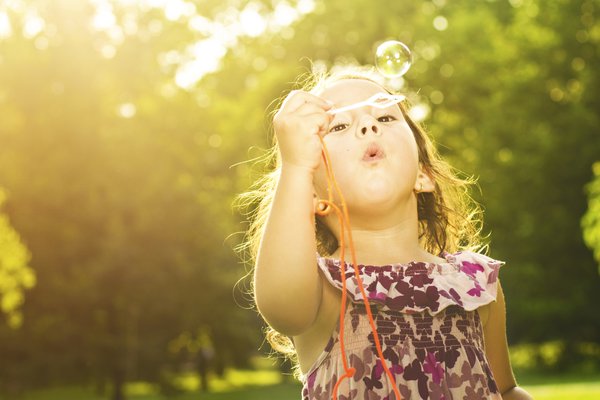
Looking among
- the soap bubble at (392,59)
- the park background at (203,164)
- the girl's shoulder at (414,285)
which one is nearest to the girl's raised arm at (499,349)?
the girl's shoulder at (414,285)

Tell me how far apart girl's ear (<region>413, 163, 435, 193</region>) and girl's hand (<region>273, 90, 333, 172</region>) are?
31.6 inches

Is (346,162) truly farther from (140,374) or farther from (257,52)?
(257,52)

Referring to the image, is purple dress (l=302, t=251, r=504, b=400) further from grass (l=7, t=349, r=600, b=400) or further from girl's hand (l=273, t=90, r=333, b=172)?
grass (l=7, t=349, r=600, b=400)

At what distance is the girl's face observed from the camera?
2.56 meters

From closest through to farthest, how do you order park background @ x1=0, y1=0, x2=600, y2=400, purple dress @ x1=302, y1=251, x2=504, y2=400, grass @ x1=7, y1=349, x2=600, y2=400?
purple dress @ x1=302, y1=251, x2=504, y2=400, park background @ x1=0, y1=0, x2=600, y2=400, grass @ x1=7, y1=349, x2=600, y2=400

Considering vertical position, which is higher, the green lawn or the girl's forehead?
the girl's forehead

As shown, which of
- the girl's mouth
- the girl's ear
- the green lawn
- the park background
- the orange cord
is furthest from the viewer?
the green lawn

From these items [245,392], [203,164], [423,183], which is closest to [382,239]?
[423,183]

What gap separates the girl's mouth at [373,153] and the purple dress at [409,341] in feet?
1.04

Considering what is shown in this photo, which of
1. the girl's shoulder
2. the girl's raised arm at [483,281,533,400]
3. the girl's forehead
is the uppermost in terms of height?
the girl's forehead

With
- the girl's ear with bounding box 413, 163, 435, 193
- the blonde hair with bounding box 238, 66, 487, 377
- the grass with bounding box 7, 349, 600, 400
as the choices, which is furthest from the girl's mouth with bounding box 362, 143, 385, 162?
the grass with bounding box 7, 349, 600, 400

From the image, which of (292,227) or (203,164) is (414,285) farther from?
(203,164)

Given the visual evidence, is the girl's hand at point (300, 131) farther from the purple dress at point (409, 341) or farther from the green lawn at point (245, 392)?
the green lawn at point (245, 392)

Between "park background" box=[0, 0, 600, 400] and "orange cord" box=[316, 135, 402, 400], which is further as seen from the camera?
"park background" box=[0, 0, 600, 400]
